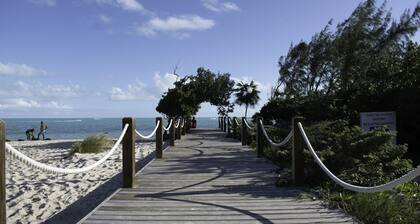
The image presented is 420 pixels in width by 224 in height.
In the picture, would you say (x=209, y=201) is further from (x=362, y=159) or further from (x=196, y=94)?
(x=196, y=94)

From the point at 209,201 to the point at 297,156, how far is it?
1.92m

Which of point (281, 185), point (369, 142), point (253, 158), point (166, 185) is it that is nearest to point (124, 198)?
point (166, 185)

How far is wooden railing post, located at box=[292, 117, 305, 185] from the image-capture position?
8.11 m

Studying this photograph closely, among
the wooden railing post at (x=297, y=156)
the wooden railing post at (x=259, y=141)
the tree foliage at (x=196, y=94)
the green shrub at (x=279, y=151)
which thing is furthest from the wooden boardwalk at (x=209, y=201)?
the tree foliage at (x=196, y=94)

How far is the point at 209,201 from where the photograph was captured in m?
6.92

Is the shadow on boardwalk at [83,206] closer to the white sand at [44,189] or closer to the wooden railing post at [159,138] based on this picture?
the white sand at [44,189]

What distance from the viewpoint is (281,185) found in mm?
8180

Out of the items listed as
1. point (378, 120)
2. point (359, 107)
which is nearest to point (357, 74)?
point (359, 107)

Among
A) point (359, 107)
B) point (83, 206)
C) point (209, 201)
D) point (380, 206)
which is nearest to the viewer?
point (380, 206)

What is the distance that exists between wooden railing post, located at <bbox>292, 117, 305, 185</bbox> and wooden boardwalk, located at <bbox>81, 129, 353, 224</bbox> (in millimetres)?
385

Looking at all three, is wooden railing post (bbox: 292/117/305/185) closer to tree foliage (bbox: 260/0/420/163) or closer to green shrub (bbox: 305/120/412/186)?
green shrub (bbox: 305/120/412/186)

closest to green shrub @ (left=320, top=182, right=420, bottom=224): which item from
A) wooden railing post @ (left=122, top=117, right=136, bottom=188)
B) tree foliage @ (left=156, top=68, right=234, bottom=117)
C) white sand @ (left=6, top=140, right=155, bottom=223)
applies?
wooden railing post @ (left=122, top=117, right=136, bottom=188)

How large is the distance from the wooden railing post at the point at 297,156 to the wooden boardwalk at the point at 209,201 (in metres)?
0.39

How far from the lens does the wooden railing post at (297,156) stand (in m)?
8.11
